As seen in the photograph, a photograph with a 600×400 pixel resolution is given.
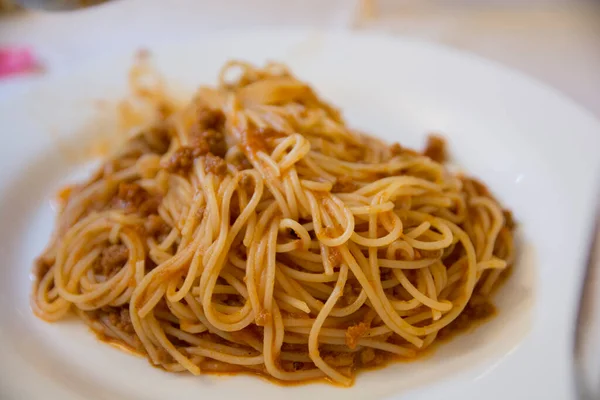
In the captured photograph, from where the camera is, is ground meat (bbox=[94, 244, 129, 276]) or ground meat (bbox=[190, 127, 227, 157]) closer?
ground meat (bbox=[94, 244, 129, 276])

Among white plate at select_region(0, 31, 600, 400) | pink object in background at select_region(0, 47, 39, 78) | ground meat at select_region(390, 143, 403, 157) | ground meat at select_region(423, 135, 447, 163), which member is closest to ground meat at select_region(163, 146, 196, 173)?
white plate at select_region(0, 31, 600, 400)

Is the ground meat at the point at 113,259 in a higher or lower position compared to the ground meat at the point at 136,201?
lower

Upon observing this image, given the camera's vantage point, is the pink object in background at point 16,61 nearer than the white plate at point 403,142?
No

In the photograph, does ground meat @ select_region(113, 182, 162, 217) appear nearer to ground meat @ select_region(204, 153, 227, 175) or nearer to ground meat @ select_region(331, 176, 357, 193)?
ground meat @ select_region(204, 153, 227, 175)

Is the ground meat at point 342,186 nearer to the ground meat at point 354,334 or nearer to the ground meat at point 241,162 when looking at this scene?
the ground meat at point 241,162

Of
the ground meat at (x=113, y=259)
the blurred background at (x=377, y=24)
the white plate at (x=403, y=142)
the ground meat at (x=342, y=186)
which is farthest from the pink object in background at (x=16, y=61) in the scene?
the ground meat at (x=342, y=186)

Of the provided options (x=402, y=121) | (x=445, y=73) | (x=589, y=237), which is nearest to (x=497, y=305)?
(x=589, y=237)
